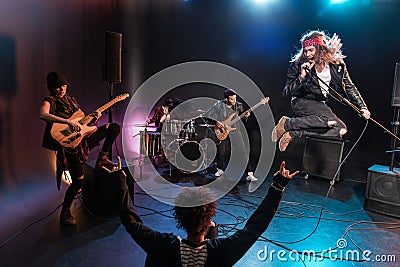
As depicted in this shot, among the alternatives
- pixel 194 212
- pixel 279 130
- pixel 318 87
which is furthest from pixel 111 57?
pixel 279 130

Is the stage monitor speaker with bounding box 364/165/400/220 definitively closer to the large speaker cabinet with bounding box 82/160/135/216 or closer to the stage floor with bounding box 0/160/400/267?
the stage floor with bounding box 0/160/400/267

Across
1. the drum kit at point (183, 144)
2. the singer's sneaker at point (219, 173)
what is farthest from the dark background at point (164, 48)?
the singer's sneaker at point (219, 173)

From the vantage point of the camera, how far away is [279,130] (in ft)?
17.6

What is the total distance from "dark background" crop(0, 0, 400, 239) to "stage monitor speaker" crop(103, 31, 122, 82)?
1.69ft

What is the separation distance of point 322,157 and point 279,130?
2.57 feet

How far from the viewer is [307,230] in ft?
10.6

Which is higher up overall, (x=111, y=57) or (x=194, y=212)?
(x=111, y=57)

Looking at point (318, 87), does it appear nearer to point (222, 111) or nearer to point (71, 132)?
point (222, 111)

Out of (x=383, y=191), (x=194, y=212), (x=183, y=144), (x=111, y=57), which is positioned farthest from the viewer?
(x=183, y=144)

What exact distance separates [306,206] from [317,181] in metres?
1.25

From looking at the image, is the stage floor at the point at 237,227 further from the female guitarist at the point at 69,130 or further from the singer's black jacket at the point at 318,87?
the singer's black jacket at the point at 318,87

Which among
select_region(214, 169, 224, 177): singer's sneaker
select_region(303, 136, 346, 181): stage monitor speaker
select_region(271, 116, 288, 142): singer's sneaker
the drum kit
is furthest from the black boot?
select_region(303, 136, 346, 181): stage monitor speaker

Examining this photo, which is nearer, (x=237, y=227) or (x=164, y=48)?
(x=237, y=227)

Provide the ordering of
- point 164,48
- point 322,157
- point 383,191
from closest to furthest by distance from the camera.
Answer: point 383,191
point 322,157
point 164,48
